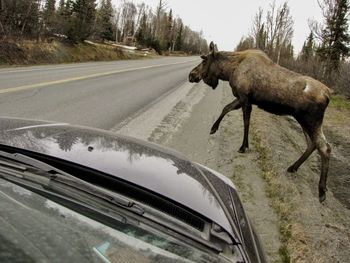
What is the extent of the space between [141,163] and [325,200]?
3.76 metres

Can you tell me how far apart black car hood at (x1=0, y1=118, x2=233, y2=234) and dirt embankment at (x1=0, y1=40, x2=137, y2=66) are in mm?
19928

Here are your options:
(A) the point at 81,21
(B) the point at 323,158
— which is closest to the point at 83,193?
(B) the point at 323,158

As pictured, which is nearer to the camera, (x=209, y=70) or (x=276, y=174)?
(x=276, y=174)

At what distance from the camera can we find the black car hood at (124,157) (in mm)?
1926

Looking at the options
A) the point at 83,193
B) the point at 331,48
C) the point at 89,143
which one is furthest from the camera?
the point at 331,48

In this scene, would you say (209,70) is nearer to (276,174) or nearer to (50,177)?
(276,174)

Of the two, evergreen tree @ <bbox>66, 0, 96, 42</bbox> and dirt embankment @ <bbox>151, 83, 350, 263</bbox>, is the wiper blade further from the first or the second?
evergreen tree @ <bbox>66, 0, 96, 42</bbox>

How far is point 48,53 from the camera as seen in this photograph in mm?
26531

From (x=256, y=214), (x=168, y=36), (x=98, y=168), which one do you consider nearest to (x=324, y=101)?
(x=256, y=214)

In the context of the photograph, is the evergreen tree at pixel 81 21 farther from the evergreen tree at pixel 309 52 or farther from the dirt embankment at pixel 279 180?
the dirt embankment at pixel 279 180

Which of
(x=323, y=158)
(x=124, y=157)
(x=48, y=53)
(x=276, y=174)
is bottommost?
(x=48, y=53)

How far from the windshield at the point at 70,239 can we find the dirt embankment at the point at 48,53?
2121 centimetres

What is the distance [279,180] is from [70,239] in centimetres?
447

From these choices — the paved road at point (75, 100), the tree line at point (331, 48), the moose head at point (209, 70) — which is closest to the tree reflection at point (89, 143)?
the paved road at point (75, 100)
